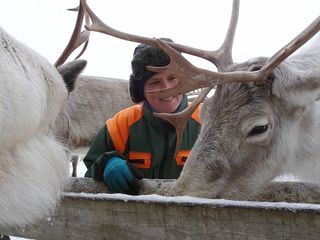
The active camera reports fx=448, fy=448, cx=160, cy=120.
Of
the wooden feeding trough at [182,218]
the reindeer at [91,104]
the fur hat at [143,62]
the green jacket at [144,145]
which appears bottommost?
the reindeer at [91,104]

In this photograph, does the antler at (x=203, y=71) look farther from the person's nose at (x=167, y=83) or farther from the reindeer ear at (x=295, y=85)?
the person's nose at (x=167, y=83)

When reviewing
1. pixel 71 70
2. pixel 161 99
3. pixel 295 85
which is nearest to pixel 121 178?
pixel 161 99

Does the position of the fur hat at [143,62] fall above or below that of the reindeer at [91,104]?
above

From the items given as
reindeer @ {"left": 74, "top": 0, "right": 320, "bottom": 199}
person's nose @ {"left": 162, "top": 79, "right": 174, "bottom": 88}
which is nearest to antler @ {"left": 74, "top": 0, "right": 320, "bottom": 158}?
reindeer @ {"left": 74, "top": 0, "right": 320, "bottom": 199}

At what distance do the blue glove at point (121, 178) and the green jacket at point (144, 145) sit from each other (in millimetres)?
693

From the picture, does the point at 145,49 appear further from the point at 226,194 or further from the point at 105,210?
the point at 105,210

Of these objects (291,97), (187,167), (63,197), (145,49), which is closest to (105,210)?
(63,197)

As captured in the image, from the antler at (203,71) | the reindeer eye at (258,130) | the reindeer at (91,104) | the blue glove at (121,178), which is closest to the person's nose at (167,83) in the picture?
the antler at (203,71)

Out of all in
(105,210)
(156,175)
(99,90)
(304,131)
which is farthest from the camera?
(99,90)

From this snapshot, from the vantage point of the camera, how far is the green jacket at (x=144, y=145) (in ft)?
12.3

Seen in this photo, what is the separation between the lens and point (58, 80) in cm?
250

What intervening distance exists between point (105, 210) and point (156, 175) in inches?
65.8

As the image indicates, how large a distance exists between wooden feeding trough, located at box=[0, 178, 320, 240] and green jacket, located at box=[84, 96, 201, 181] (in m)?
1.22

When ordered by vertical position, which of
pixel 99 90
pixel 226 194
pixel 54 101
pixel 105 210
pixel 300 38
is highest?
pixel 300 38
